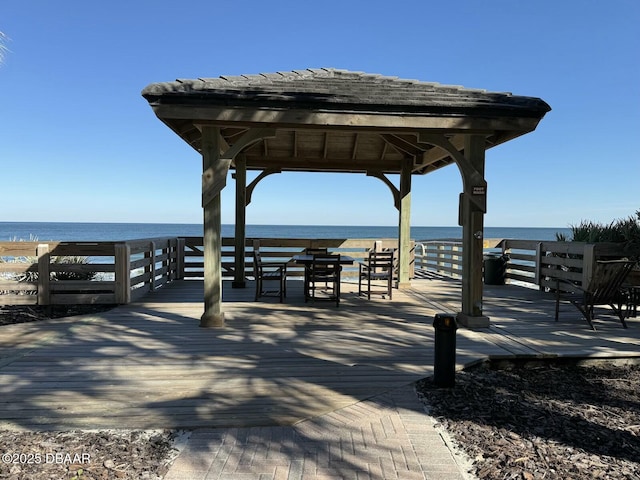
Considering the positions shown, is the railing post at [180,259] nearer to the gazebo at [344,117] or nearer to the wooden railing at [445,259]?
the gazebo at [344,117]

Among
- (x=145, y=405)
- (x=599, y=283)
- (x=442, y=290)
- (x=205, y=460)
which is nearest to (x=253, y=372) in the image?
(x=145, y=405)

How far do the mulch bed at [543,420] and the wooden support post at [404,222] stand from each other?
516cm

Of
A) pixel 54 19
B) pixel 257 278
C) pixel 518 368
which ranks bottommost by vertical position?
pixel 518 368

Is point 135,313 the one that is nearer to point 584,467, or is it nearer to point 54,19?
point 584,467

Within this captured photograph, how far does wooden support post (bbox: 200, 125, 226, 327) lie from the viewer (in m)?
4.82

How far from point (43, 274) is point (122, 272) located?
119 centimetres

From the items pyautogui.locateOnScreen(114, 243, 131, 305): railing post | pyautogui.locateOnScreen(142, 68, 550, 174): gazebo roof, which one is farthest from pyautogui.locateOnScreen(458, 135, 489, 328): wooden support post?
pyautogui.locateOnScreen(114, 243, 131, 305): railing post

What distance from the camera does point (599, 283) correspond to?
5.15 metres

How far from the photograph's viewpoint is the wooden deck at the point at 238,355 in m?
2.68

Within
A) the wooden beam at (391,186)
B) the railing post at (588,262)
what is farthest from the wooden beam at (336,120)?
the wooden beam at (391,186)

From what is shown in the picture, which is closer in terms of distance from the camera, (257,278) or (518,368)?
(518,368)

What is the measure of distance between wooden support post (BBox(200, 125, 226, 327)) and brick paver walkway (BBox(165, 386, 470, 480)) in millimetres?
2755

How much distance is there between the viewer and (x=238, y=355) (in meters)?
3.89

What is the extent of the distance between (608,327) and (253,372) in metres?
4.73
